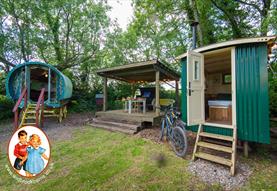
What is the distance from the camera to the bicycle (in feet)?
10.8

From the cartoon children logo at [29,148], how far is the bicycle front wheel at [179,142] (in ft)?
8.43

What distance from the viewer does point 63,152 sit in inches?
141

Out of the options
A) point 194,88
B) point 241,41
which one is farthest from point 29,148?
point 241,41

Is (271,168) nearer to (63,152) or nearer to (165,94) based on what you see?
(63,152)

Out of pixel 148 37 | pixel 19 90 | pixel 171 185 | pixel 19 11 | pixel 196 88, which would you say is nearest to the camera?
pixel 171 185

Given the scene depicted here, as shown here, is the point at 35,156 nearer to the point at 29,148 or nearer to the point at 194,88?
the point at 29,148

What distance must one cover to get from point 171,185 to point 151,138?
217cm

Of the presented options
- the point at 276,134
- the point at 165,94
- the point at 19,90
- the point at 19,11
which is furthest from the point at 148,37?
the point at 276,134

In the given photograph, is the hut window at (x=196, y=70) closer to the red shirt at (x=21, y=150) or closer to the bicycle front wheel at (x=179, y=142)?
the bicycle front wheel at (x=179, y=142)

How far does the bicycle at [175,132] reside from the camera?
330 cm

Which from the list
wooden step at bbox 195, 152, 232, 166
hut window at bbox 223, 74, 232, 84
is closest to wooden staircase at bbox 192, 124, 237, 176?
wooden step at bbox 195, 152, 232, 166

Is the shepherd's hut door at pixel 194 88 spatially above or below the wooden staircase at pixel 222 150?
above

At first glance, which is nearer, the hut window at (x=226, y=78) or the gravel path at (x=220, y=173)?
the gravel path at (x=220, y=173)

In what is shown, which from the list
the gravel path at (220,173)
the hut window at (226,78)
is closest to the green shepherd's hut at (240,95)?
the gravel path at (220,173)
